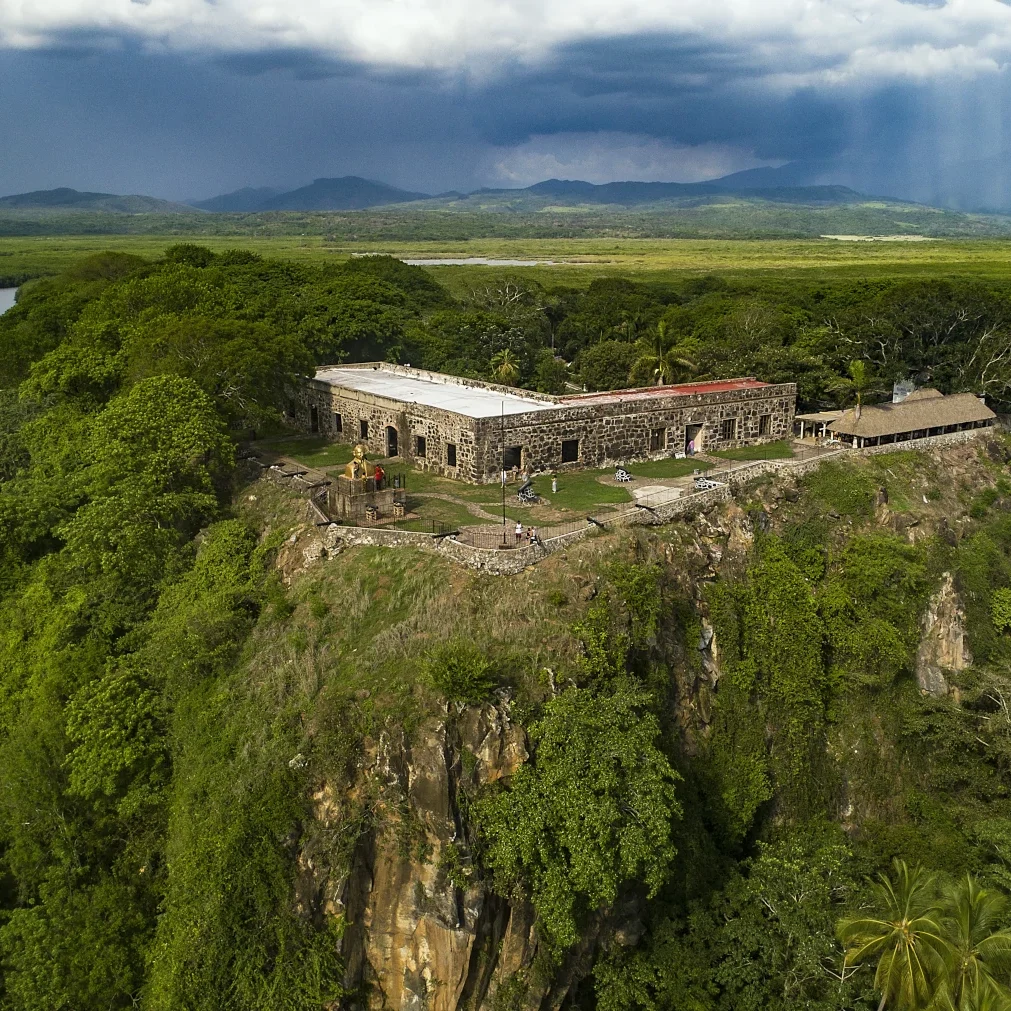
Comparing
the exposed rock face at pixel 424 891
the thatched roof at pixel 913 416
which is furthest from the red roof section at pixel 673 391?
the exposed rock face at pixel 424 891

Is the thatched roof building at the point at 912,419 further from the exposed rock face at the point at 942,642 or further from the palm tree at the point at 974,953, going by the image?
the palm tree at the point at 974,953

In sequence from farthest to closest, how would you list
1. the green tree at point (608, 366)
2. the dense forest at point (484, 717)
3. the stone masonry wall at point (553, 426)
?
the green tree at point (608, 366)
the stone masonry wall at point (553, 426)
the dense forest at point (484, 717)

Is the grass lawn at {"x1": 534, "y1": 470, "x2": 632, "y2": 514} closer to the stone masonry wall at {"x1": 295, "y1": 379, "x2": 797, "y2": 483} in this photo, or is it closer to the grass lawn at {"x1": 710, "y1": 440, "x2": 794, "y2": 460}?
the stone masonry wall at {"x1": 295, "y1": 379, "x2": 797, "y2": 483}

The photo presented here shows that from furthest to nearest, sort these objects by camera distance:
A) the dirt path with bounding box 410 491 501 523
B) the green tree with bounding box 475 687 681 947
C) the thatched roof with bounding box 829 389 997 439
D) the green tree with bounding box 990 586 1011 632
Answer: the thatched roof with bounding box 829 389 997 439 < the green tree with bounding box 990 586 1011 632 < the dirt path with bounding box 410 491 501 523 < the green tree with bounding box 475 687 681 947

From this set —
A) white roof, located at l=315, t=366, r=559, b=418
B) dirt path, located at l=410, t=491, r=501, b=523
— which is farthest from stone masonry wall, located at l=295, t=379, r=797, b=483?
dirt path, located at l=410, t=491, r=501, b=523

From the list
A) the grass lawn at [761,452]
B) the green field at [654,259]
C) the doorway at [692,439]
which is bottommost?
the green field at [654,259]

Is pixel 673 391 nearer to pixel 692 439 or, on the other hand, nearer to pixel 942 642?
pixel 692 439

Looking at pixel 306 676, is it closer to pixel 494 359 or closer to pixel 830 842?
pixel 830 842
